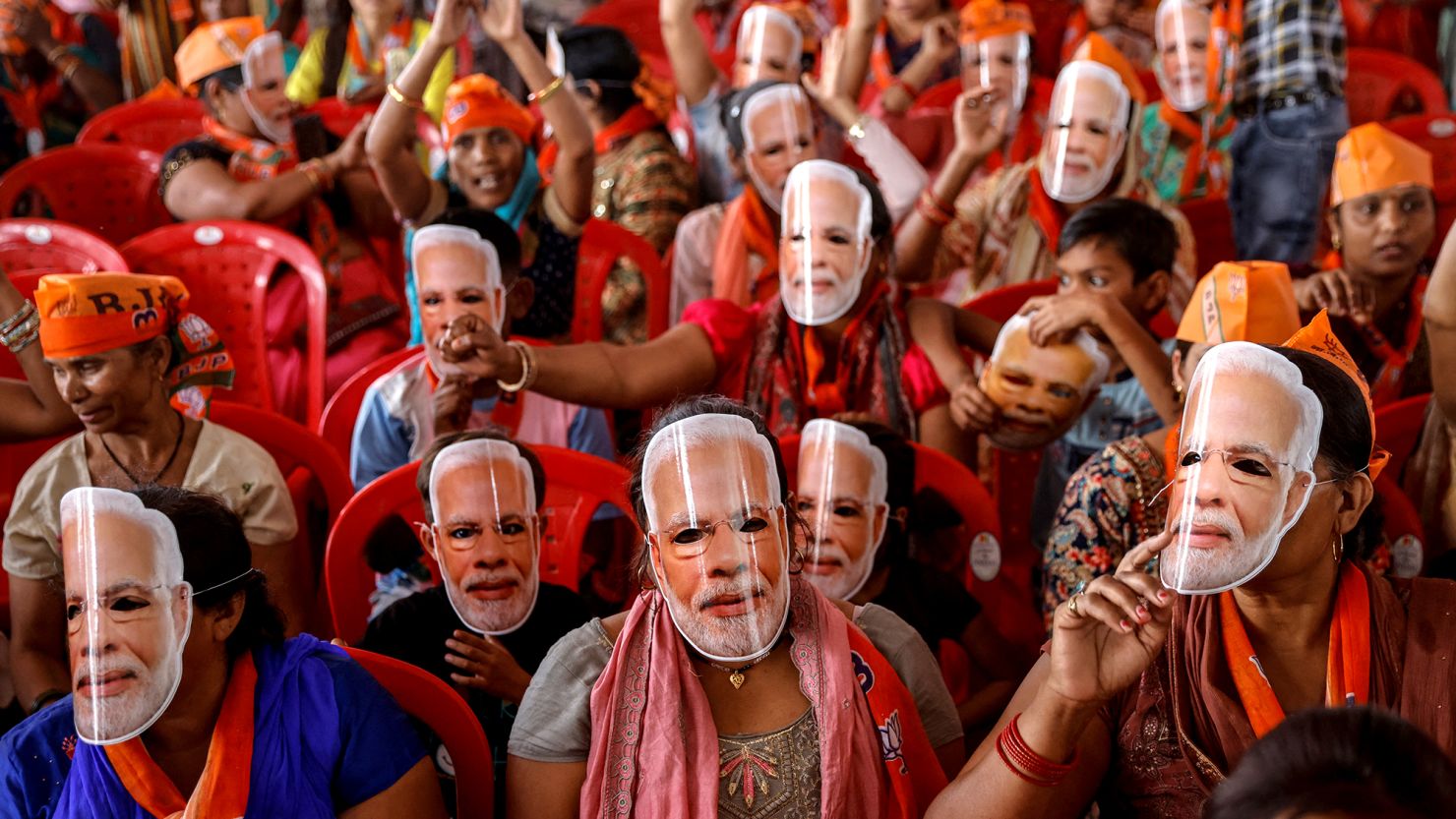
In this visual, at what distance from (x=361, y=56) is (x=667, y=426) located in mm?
3743

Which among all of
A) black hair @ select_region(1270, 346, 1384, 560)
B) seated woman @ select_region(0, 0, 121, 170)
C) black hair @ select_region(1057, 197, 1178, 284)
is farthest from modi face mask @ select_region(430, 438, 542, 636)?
seated woman @ select_region(0, 0, 121, 170)

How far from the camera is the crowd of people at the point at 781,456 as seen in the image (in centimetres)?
170

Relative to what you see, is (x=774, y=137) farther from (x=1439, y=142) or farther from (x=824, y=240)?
(x=1439, y=142)

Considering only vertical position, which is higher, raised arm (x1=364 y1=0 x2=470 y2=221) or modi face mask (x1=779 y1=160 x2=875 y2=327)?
raised arm (x1=364 y1=0 x2=470 y2=221)

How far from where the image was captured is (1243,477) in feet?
5.32

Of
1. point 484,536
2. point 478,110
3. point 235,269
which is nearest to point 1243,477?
point 484,536

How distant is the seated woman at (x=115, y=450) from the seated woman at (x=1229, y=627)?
4.65 ft

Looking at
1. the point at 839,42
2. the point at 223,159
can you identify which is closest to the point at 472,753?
the point at 223,159

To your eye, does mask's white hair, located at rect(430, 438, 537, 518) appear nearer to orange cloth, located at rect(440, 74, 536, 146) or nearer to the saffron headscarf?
the saffron headscarf

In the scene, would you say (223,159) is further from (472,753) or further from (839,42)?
(472,753)

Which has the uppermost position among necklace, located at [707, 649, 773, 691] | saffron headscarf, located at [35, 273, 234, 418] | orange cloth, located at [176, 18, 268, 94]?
orange cloth, located at [176, 18, 268, 94]

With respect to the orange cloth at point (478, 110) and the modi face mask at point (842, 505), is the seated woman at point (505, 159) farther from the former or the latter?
the modi face mask at point (842, 505)

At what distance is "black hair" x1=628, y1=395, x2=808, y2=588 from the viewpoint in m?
1.80

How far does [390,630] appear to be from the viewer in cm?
225
